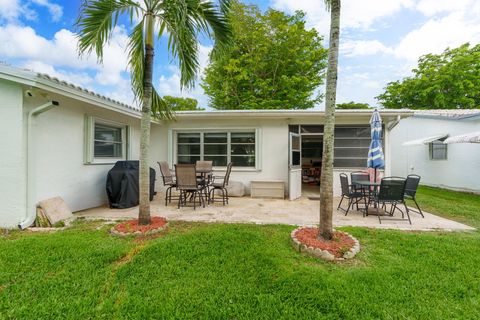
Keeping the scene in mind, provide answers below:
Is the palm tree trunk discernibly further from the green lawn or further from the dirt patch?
the dirt patch

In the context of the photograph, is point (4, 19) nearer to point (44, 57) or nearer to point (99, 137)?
point (44, 57)

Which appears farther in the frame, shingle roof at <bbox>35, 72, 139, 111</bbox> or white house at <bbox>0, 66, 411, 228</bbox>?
white house at <bbox>0, 66, 411, 228</bbox>

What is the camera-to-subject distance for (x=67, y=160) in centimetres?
519

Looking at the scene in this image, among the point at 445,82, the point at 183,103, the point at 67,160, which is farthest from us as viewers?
the point at 183,103

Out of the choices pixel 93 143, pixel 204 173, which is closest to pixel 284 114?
pixel 204 173

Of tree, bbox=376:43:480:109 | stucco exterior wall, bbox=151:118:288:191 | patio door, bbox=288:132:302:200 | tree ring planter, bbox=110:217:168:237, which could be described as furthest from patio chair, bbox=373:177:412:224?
tree, bbox=376:43:480:109

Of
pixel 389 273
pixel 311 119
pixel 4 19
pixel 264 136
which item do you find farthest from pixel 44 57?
pixel 389 273

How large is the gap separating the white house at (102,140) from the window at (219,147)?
37 mm

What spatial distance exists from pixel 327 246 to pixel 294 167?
441 cm

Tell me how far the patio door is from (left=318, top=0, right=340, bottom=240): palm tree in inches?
153

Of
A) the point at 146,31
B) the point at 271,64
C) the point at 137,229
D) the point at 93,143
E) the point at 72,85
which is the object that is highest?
the point at 271,64

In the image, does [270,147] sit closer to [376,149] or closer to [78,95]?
[376,149]

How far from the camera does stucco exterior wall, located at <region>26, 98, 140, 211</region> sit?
4605 millimetres

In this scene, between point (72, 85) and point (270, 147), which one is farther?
point (270, 147)
